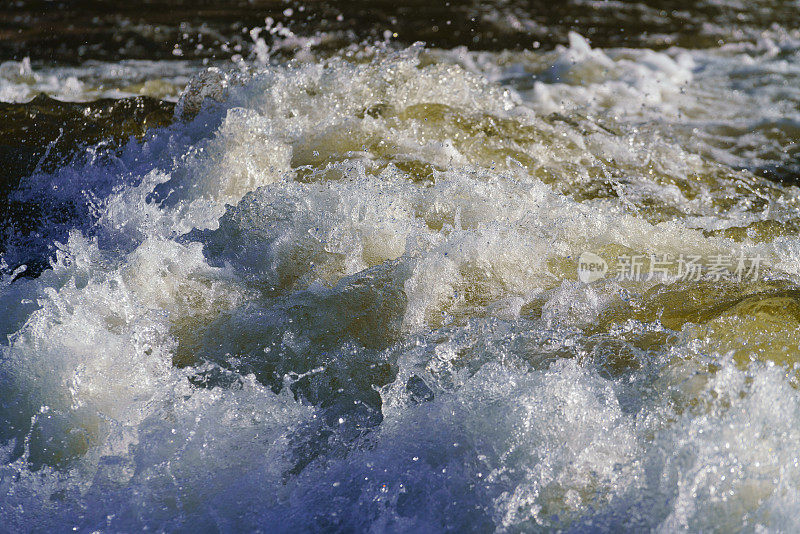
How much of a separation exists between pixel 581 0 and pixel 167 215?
5.24 m

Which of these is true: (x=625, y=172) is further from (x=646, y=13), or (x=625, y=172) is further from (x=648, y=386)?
(x=646, y=13)

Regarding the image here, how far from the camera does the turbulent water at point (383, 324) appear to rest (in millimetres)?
1492

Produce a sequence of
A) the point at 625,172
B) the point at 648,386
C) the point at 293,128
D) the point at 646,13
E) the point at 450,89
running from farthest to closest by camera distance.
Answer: the point at 646,13, the point at 450,89, the point at 625,172, the point at 293,128, the point at 648,386

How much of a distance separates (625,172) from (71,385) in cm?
226

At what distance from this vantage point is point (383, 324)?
6.29ft

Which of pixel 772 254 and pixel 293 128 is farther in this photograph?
pixel 293 128

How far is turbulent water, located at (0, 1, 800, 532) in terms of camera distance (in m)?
1.49

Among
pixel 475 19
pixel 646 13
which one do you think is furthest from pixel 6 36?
pixel 646 13

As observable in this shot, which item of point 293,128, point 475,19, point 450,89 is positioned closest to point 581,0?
point 475,19

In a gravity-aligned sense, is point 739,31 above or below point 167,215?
below

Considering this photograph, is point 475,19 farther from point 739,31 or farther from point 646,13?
point 739,31

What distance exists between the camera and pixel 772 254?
2348 mm

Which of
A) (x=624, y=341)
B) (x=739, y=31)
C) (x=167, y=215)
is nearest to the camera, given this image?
(x=624, y=341)

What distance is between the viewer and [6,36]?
17.2 feet
